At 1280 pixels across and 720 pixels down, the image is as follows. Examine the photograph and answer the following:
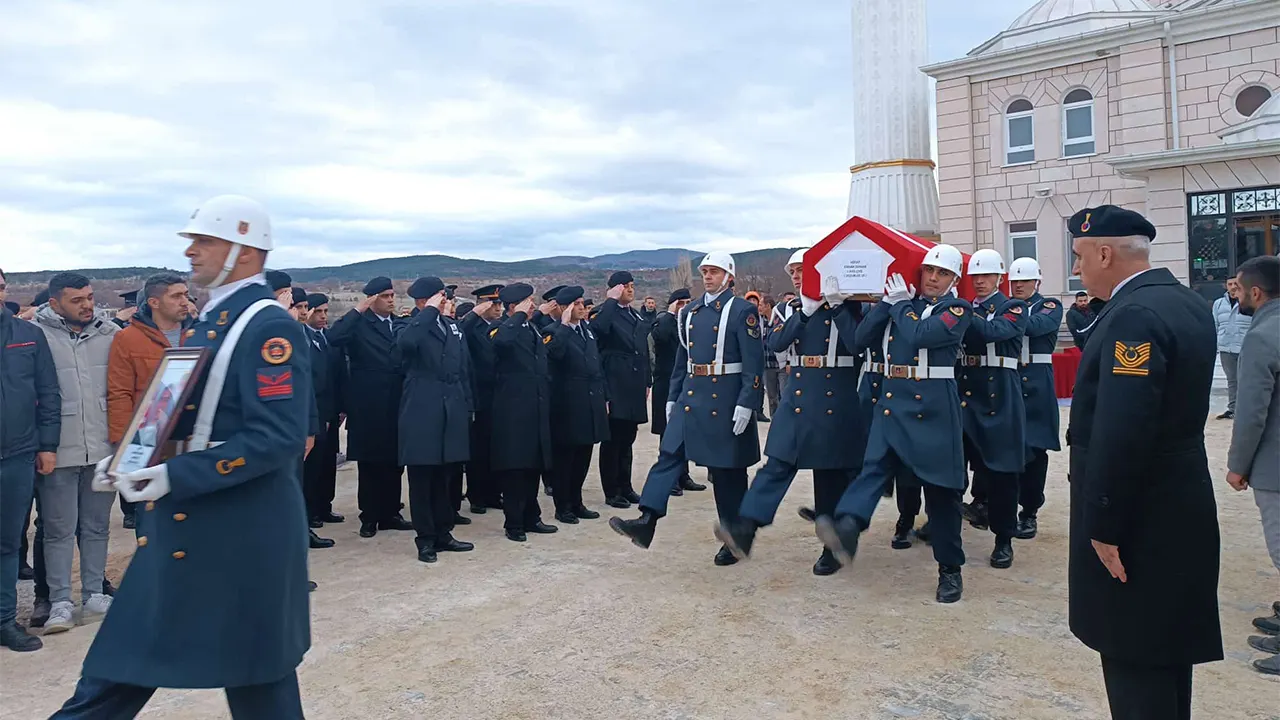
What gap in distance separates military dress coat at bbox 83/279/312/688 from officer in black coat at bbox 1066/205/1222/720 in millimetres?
2418

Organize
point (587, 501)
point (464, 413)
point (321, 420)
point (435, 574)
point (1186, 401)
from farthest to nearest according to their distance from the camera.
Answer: point (587, 501)
point (321, 420)
point (464, 413)
point (435, 574)
point (1186, 401)

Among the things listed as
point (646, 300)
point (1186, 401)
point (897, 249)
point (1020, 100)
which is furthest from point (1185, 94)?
point (1186, 401)

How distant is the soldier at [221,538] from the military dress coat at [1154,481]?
2400 mm

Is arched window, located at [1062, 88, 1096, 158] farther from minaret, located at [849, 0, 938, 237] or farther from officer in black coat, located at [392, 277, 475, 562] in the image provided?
officer in black coat, located at [392, 277, 475, 562]

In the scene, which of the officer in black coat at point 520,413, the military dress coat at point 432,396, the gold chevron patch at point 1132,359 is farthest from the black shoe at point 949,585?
the military dress coat at point 432,396

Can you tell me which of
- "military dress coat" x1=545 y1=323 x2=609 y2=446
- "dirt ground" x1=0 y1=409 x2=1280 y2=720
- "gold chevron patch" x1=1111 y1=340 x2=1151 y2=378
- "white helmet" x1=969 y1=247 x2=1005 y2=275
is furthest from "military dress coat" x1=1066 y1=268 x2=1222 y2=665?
"military dress coat" x1=545 y1=323 x2=609 y2=446

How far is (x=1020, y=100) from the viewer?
19.4m

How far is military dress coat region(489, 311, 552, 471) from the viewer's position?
691 centimetres

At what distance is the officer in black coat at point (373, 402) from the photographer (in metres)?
7.17

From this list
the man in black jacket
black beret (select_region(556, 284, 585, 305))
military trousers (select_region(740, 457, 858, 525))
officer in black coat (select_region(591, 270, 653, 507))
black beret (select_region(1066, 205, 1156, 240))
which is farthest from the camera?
officer in black coat (select_region(591, 270, 653, 507))

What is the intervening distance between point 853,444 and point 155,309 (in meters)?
4.21

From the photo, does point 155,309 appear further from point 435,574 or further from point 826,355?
point 826,355

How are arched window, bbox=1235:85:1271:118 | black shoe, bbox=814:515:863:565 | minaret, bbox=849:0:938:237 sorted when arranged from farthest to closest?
minaret, bbox=849:0:938:237 < arched window, bbox=1235:85:1271:118 < black shoe, bbox=814:515:863:565

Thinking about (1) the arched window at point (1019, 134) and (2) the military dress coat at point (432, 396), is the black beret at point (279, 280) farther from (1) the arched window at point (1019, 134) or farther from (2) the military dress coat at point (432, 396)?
(1) the arched window at point (1019, 134)
